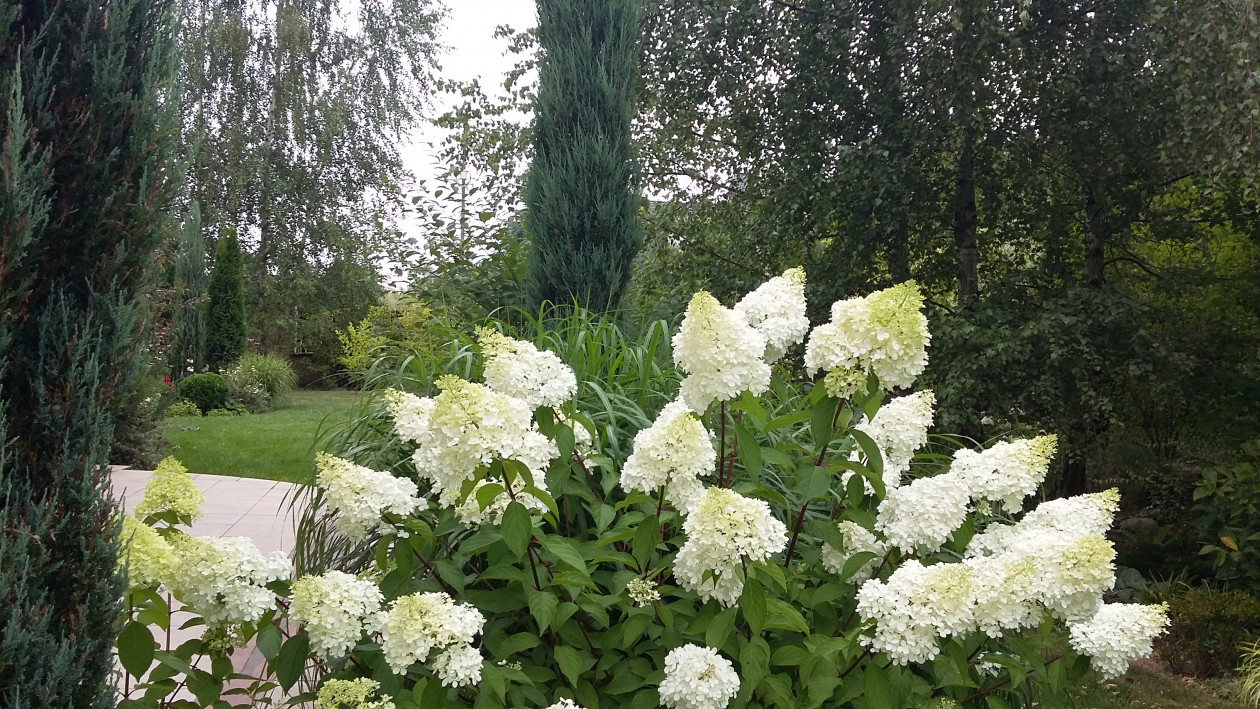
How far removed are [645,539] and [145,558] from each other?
3.61 feet

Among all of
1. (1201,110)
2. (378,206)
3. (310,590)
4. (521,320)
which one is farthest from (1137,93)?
(378,206)

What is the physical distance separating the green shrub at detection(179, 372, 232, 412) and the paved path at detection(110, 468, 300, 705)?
4.96 meters

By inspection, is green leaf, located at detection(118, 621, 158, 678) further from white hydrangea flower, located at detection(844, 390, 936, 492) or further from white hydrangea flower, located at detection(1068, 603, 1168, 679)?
white hydrangea flower, located at detection(1068, 603, 1168, 679)

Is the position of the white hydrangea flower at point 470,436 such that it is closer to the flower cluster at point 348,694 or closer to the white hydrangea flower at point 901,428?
the flower cluster at point 348,694

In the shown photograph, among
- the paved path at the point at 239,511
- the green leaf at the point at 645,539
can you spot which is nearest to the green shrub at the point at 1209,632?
the green leaf at the point at 645,539

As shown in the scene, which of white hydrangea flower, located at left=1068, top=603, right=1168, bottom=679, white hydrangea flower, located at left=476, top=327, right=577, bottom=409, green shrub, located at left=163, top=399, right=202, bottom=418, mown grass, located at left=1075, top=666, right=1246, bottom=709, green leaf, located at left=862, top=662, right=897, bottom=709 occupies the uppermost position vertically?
white hydrangea flower, located at left=476, top=327, right=577, bottom=409

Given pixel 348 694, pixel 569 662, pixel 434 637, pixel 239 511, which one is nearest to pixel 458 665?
pixel 434 637

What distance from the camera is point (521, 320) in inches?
177

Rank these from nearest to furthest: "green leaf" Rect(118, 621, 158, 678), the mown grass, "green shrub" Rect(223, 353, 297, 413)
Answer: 1. "green leaf" Rect(118, 621, 158, 678)
2. the mown grass
3. "green shrub" Rect(223, 353, 297, 413)

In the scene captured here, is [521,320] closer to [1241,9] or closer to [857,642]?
[857,642]

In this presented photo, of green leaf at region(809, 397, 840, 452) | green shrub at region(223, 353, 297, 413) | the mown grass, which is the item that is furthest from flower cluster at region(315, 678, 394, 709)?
green shrub at region(223, 353, 297, 413)

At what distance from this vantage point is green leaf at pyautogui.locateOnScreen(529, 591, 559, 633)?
1.78 m

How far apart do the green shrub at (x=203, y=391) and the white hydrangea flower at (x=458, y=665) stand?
1228cm

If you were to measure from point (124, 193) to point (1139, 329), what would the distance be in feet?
17.5
